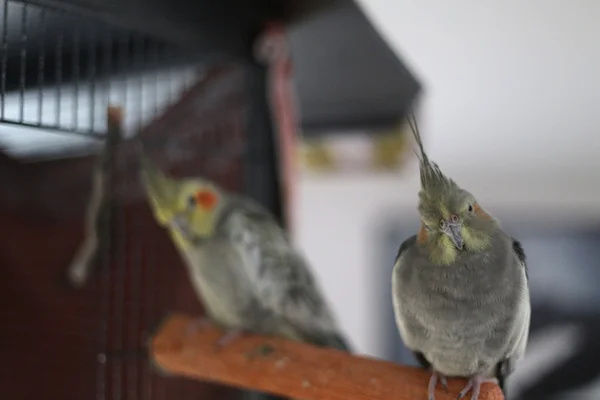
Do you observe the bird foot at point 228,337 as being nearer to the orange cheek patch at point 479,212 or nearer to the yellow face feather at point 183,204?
the yellow face feather at point 183,204

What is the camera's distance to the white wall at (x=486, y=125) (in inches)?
42.8

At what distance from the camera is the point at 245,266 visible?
986 mm

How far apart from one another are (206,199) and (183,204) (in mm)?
44

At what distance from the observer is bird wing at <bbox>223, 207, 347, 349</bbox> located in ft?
3.20

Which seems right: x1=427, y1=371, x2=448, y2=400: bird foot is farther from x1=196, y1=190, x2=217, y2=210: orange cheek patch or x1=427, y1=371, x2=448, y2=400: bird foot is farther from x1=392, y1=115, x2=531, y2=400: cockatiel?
x1=196, y1=190, x2=217, y2=210: orange cheek patch

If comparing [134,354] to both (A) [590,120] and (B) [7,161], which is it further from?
(A) [590,120]

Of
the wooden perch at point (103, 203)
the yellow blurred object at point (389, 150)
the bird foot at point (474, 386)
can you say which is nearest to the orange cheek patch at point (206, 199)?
the wooden perch at point (103, 203)

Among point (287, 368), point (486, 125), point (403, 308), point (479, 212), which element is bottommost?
point (287, 368)

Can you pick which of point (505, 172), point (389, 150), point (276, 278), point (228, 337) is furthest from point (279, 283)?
point (505, 172)

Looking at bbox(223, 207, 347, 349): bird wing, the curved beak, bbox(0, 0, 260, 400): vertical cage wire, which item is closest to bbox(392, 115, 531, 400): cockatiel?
the curved beak

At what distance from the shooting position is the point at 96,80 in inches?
39.4

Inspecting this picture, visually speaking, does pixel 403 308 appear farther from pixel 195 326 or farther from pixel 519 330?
pixel 195 326

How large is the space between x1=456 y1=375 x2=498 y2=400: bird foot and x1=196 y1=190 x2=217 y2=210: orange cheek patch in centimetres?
53

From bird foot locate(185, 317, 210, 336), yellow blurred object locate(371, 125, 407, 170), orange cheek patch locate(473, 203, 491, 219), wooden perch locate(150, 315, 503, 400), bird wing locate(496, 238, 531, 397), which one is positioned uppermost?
yellow blurred object locate(371, 125, 407, 170)
